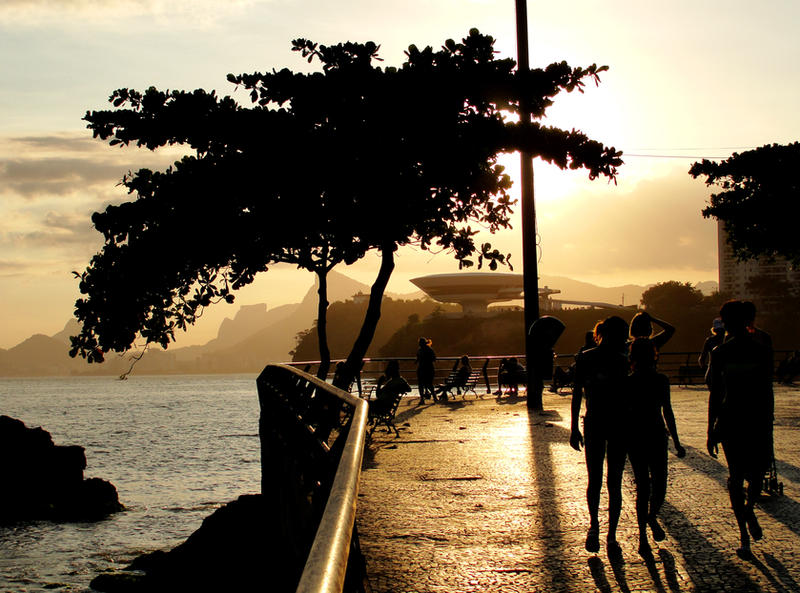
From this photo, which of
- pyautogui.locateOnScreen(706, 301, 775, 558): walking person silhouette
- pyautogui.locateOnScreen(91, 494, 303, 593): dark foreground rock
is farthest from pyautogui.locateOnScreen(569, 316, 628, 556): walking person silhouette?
pyautogui.locateOnScreen(91, 494, 303, 593): dark foreground rock

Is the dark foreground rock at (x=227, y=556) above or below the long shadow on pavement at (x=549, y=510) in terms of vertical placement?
below

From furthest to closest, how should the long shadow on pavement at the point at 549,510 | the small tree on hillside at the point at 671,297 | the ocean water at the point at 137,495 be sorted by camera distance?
the small tree on hillside at the point at 671,297 → the ocean water at the point at 137,495 → the long shadow on pavement at the point at 549,510

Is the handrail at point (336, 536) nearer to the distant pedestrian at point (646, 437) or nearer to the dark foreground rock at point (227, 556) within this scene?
the distant pedestrian at point (646, 437)

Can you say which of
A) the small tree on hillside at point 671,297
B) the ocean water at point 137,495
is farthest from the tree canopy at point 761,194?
the small tree on hillside at point 671,297

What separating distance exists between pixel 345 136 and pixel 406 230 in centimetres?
190

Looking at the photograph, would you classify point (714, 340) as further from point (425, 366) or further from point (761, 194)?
point (425, 366)

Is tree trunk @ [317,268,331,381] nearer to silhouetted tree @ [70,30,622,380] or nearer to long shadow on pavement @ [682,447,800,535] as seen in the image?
silhouetted tree @ [70,30,622,380]

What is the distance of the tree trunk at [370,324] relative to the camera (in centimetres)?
1498

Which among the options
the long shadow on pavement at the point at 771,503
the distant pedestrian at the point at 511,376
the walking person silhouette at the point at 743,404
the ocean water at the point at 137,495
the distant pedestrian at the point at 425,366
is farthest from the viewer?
the distant pedestrian at the point at 511,376

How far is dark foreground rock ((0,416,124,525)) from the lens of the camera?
2980cm

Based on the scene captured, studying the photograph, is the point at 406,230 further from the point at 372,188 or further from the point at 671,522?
the point at 671,522

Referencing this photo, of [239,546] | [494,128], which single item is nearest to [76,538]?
[239,546]

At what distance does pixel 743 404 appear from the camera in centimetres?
645

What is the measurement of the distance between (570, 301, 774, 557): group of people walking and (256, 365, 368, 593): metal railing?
1.88 m
